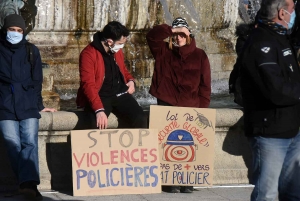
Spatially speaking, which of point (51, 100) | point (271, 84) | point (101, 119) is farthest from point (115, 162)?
point (271, 84)

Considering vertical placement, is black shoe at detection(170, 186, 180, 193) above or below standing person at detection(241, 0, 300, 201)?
below

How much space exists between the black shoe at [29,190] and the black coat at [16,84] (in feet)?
1.80

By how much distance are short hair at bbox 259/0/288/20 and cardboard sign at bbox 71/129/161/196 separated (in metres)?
2.52

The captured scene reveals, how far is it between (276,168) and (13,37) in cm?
296

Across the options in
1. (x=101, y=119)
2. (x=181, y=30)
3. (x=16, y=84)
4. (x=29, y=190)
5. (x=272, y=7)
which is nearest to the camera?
(x=272, y=7)

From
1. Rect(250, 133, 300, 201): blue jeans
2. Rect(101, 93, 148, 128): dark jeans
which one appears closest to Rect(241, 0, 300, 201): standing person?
Rect(250, 133, 300, 201): blue jeans

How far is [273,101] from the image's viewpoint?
5.13m

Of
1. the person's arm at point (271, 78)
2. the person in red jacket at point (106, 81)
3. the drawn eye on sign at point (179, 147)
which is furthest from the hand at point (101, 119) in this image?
the person's arm at point (271, 78)

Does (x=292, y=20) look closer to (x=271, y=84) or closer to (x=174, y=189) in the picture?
(x=271, y=84)

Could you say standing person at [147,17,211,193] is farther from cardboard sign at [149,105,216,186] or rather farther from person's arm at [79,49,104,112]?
person's arm at [79,49,104,112]

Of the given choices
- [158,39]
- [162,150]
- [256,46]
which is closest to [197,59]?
[158,39]

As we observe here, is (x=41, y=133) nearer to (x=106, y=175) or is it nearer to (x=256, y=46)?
(x=106, y=175)

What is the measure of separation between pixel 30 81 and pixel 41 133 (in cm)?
59

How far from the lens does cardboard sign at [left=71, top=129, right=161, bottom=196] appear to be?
7.46 m
